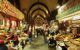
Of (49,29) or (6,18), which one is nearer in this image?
(6,18)

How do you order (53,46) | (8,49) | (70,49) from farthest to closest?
(53,46), (8,49), (70,49)

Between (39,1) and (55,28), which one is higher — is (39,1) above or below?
above

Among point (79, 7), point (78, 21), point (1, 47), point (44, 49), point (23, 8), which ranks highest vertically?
point (23, 8)

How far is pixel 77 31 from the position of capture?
7.12 meters

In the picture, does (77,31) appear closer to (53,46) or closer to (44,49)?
(44,49)

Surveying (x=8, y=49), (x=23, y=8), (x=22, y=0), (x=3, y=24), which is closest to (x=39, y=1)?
(x=23, y=8)

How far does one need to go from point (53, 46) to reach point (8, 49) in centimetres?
576

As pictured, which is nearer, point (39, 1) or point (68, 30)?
point (68, 30)

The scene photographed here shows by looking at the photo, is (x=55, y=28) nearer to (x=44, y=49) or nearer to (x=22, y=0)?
(x=44, y=49)

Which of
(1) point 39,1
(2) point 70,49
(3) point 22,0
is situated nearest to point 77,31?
(2) point 70,49

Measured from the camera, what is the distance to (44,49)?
34.1 feet

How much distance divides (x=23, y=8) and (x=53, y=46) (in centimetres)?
786

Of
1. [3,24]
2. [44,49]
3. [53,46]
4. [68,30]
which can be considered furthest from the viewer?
[53,46]

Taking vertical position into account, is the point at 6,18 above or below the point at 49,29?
above
